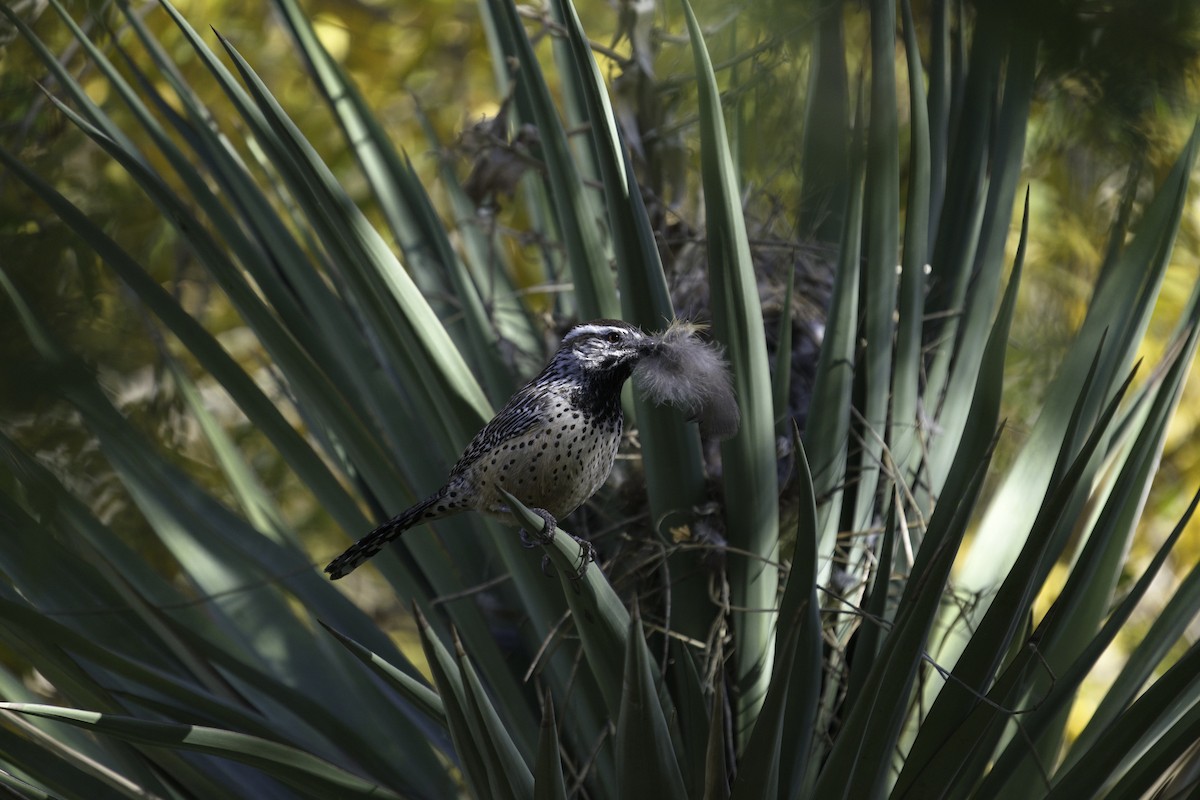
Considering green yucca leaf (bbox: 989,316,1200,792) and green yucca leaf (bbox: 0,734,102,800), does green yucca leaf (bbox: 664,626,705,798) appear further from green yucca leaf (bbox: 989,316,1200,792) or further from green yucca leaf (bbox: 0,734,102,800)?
green yucca leaf (bbox: 0,734,102,800)

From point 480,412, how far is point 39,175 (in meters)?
0.74

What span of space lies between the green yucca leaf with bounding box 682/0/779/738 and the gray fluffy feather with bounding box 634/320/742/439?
173 millimetres

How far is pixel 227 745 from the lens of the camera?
1.39 metres

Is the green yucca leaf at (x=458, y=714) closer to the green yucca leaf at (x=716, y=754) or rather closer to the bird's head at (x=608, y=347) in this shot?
the green yucca leaf at (x=716, y=754)

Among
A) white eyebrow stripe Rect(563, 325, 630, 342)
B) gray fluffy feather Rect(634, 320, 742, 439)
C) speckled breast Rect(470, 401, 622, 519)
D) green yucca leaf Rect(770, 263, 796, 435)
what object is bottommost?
speckled breast Rect(470, 401, 622, 519)

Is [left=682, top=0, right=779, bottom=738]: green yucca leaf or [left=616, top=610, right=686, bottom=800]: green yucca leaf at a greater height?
[left=682, top=0, right=779, bottom=738]: green yucca leaf

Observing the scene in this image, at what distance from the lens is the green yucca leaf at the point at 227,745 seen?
4.38 ft

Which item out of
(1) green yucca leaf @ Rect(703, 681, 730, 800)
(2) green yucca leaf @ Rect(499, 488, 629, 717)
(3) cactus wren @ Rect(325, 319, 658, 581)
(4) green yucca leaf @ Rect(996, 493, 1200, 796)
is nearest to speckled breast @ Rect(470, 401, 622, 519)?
(3) cactus wren @ Rect(325, 319, 658, 581)

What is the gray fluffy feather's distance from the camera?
130 centimetres

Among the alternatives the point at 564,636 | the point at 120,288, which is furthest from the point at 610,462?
the point at 120,288

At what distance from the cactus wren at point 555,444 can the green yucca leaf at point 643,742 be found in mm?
253

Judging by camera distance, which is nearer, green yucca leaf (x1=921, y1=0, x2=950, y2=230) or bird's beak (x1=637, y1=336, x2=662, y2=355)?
bird's beak (x1=637, y1=336, x2=662, y2=355)

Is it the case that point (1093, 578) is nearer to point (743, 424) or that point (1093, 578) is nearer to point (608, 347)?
point (743, 424)

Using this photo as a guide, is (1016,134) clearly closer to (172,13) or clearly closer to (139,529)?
(172,13)
